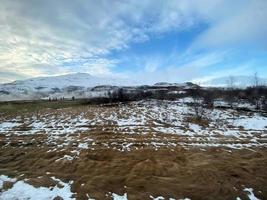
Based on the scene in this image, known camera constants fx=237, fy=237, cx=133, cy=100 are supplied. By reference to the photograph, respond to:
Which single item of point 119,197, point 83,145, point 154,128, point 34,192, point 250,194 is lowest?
point 250,194

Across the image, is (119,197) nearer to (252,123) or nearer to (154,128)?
(154,128)

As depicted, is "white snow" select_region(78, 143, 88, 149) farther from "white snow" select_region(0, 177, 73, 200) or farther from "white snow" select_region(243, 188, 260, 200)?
"white snow" select_region(243, 188, 260, 200)

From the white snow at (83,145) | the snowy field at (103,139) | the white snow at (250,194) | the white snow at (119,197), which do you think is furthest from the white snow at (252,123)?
the white snow at (119,197)

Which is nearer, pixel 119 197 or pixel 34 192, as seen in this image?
pixel 119 197

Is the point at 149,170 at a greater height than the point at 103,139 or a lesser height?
lesser

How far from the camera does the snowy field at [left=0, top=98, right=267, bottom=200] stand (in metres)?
6.38

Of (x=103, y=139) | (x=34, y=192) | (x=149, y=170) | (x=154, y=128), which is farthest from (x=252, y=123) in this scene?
(x=34, y=192)

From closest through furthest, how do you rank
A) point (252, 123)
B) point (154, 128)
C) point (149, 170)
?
point (149, 170)
point (154, 128)
point (252, 123)

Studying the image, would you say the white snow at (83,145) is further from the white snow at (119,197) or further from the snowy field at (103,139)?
the white snow at (119,197)

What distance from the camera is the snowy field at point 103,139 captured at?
20.9 feet

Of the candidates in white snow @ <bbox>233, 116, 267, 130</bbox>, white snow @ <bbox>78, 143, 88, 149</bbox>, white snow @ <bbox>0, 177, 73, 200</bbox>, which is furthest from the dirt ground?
white snow @ <bbox>233, 116, 267, 130</bbox>

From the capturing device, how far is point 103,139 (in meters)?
11.7

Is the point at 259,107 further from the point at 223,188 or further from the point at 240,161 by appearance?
the point at 223,188

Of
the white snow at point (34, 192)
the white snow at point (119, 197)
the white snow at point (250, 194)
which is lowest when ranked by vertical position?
the white snow at point (250, 194)
